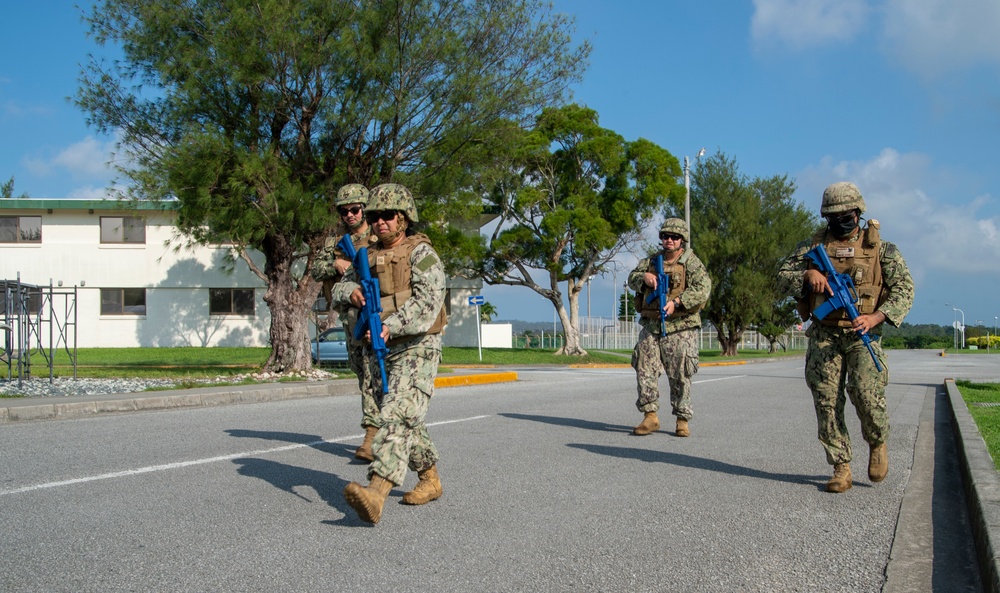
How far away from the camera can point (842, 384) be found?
19.0ft

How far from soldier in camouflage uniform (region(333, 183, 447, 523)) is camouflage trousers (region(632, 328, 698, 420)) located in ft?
12.6

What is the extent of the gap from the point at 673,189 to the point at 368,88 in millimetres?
20461

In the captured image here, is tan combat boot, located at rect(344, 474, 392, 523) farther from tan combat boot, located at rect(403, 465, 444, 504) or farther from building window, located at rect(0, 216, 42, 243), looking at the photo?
building window, located at rect(0, 216, 42, 243)

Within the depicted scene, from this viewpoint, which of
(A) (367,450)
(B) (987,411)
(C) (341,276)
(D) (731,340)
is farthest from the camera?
(D) (731,340)

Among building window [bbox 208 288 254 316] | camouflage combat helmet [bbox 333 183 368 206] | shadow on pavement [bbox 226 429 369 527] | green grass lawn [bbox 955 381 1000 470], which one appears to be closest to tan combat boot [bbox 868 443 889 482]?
green grass lawn [bbox 955 381 1000 470]

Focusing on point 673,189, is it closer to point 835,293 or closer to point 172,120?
point 172,120

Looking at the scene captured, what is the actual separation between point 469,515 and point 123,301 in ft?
114

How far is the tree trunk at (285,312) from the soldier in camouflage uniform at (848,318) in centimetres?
1287

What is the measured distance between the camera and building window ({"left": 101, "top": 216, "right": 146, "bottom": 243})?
1405 inches

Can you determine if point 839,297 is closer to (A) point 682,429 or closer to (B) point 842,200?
(B) point 842,200

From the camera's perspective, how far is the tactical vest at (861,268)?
5.72 meters

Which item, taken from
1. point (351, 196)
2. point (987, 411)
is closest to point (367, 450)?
point (351, 196)

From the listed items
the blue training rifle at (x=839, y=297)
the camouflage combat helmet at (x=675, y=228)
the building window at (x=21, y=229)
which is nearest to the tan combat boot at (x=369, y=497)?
the blue training rifle at (x=839, y=297)

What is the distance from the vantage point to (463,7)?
17141 millimetres
